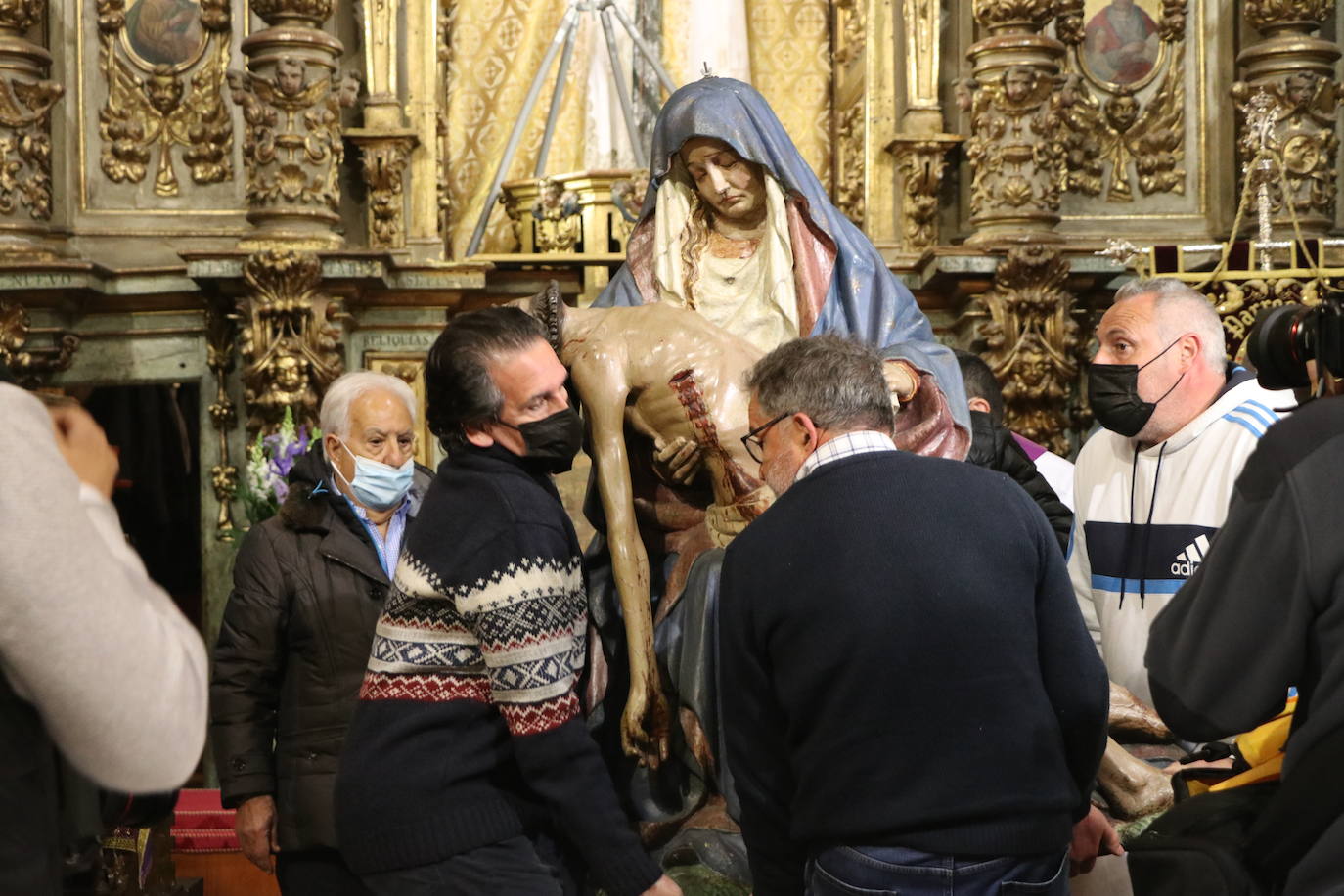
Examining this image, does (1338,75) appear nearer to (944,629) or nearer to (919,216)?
(919,216)

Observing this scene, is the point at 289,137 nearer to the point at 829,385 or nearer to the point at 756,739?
the point at 829,385

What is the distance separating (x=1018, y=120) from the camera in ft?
24.3

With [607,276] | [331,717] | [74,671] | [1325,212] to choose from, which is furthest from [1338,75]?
[74,671]

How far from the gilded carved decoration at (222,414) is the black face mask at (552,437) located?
4389 millimetres

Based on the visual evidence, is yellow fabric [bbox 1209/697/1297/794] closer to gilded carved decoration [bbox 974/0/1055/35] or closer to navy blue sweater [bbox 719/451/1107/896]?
navy blue sweater [bbox 719/451/1107/896]

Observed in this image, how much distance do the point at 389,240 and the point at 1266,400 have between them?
4.25m

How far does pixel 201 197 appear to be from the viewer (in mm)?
7750

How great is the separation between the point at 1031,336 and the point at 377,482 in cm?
351

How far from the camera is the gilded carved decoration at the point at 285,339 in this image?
22.5 feet

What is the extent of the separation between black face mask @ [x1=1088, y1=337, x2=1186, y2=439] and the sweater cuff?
2.19 m

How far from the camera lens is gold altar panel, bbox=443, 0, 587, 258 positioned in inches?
332

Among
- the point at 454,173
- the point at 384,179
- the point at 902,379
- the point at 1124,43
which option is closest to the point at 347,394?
the point at 902,379

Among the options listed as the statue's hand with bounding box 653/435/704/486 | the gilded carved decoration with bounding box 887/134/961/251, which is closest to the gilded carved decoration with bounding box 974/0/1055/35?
the gilded carved decoration with bounding box 887/134/961/251

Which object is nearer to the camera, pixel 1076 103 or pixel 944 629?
pixel 944 629
